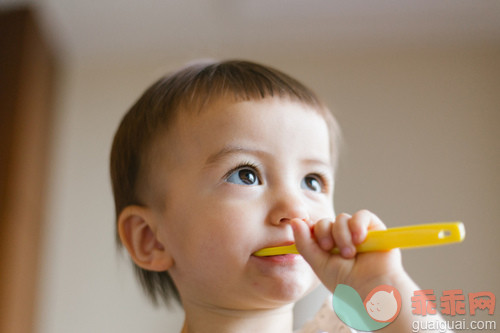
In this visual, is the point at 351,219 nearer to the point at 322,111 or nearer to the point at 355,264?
the point at 355,264

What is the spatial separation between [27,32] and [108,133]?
1.54 ft

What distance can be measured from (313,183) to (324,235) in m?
0.19

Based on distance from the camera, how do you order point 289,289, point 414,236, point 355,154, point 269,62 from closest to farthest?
point 414,236 < point 289,289 < point 355,154 < point 269,62

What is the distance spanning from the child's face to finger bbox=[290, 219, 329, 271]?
61 mm

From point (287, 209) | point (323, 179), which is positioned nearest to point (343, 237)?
point (287, 209)

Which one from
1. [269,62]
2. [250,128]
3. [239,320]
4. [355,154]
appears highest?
[269,62]

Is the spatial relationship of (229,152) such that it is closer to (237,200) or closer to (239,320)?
(237,200)

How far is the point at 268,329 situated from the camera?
25.0 inches

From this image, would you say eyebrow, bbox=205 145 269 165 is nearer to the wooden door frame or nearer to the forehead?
the forehead

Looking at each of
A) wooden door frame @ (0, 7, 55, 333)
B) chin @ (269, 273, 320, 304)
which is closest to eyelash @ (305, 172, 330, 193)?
chin @ (269, 273, 320, 304)

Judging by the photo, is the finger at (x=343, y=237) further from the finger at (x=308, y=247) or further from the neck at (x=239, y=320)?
the neck at (x=239, y=320)

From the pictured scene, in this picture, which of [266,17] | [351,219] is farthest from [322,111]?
[266,17]

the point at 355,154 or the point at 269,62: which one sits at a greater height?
the point at 269,62

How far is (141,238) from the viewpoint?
69 centimetres
